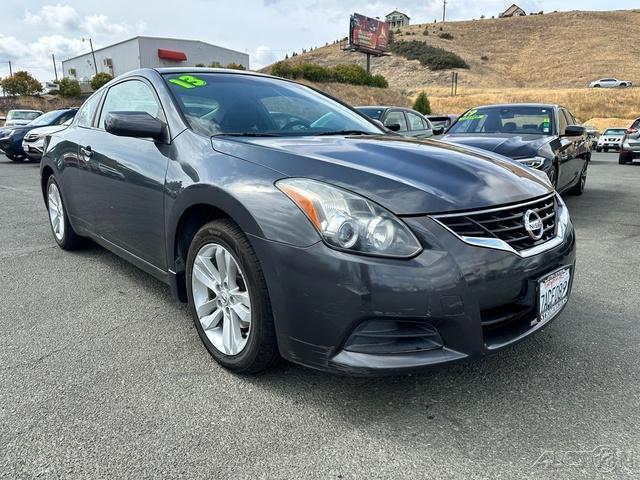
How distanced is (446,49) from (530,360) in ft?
265

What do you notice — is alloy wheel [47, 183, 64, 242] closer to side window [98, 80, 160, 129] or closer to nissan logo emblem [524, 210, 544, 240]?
side window [98, 80, 160, 129]

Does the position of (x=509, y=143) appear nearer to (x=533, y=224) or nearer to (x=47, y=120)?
(x=533, y=224)

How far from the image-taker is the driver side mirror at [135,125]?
8.63ft

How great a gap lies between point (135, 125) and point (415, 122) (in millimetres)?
9053

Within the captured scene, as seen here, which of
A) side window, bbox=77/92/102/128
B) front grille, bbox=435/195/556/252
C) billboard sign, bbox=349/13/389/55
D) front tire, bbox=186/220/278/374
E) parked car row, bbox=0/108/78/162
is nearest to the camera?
front grille, bbox=435/195/556/252

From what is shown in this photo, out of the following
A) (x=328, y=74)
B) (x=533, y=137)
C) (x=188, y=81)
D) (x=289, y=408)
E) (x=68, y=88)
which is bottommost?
(x=289, y=408)

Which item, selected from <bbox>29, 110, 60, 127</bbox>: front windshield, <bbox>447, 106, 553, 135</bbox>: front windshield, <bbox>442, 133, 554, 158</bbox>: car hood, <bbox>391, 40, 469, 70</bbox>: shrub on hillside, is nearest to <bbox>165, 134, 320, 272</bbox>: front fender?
<bbox>442, 133, 554, 158</bbox>: car hood

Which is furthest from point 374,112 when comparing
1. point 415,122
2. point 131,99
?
point 131,99

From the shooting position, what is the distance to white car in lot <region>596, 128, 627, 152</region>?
22.8 meters

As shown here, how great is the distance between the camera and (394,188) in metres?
2.01

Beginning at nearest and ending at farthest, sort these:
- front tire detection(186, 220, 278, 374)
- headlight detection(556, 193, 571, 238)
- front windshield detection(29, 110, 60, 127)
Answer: front tire detection(186, 220, 278, 374)
headlight detection(556, 193, 571, 238)
front windshield detection(29, 110, 60, 127)

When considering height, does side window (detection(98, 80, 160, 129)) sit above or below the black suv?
above

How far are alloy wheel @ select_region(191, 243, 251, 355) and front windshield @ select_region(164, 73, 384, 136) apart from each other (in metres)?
0.71

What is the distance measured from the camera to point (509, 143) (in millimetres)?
6121
